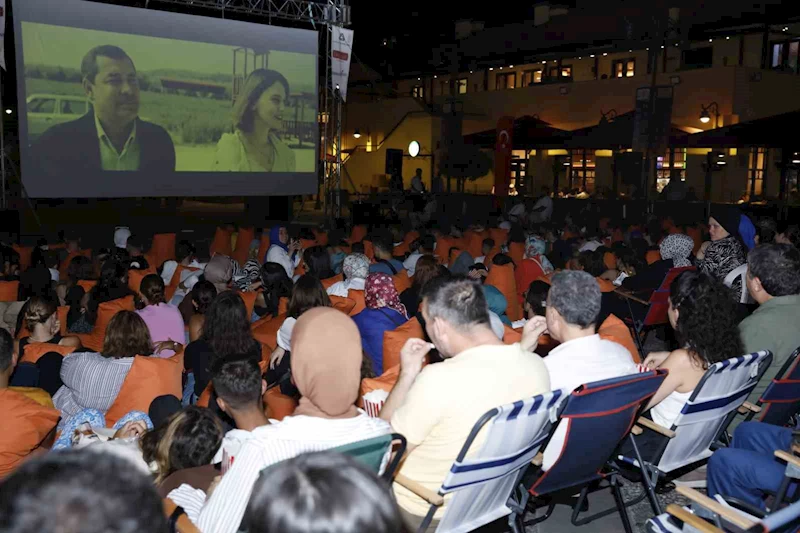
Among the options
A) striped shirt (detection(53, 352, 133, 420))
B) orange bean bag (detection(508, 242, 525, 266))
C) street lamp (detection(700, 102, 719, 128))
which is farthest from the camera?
street lamp (detection(700, 102, 719, 128))

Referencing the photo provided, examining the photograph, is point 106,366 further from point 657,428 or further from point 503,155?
point 503,155

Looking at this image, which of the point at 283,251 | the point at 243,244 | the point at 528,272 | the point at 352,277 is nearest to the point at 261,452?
the point at 352,277

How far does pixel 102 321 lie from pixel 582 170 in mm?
20385

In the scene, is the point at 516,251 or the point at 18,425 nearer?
the point at 18,425

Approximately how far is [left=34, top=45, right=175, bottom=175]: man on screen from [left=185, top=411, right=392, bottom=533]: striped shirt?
34.6ft

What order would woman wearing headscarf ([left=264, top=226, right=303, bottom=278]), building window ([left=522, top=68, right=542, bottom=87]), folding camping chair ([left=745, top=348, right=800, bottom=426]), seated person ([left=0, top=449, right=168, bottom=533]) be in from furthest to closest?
building window ([left=522, top=68, right=542, bottom=87]) → woman wearing headscarf ([left=264, top=226, right=303, bottom=278]) → folding camping chair ([left=745, top=348, right=800, bottom=426]) → seated person ([left=0, top=449, right=168, bottom=533])

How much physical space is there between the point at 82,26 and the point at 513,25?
16781 mm

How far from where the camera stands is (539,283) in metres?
4.91

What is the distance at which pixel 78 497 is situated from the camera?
0.97 metres

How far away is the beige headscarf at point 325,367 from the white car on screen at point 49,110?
399 inches

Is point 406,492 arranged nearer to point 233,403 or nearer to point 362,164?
point 233,403

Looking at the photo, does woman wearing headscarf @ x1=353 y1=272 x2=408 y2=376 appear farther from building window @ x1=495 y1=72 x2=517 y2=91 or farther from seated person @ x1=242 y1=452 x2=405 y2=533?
building window @ x1=495 y1=72 x2=517 y2=91

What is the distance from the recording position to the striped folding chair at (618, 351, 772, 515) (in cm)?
307

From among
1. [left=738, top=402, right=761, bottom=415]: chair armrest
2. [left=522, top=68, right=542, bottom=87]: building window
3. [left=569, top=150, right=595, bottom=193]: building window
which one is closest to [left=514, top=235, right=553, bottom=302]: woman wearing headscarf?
[left=738, top=402, right=761, bottom=415]: chair armrest
